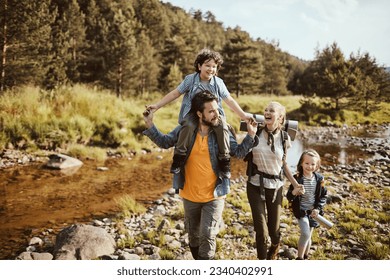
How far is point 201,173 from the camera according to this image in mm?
2863

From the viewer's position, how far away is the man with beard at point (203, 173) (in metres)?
2.81

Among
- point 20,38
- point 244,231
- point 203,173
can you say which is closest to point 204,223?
point 203,173

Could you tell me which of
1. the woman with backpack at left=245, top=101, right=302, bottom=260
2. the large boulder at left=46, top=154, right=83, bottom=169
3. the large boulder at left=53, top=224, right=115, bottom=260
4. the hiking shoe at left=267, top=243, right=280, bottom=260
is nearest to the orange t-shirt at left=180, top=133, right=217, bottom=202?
the woman with backpack at left=245, top=101, right=302, bottom=260

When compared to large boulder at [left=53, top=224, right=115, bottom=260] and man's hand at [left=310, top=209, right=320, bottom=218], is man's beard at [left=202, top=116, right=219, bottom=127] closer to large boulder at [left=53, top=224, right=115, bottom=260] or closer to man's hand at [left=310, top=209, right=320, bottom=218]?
man's hand at [left=310, top=209, right=320, bottom=218]

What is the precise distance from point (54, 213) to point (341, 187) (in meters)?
6.26

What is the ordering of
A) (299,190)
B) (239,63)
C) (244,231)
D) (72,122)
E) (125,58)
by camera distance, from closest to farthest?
1. (299,190)
2. (244,231)
3. (72,122)
4. (125,58)
5. (239,63)

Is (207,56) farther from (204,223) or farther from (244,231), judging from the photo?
(244,231)

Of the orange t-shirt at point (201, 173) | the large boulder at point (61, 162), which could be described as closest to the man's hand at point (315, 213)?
the orange t-shirt at point (201, 173)

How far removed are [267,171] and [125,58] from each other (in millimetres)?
18587

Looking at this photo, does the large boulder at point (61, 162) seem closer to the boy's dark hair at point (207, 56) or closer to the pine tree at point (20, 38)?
the pine tree at point (20, 38)

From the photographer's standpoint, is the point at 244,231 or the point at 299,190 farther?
the point at 244,231

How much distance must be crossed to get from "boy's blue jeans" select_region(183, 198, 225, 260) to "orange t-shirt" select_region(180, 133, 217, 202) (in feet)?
0.26

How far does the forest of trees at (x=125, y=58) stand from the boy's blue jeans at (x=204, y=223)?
6941mm
